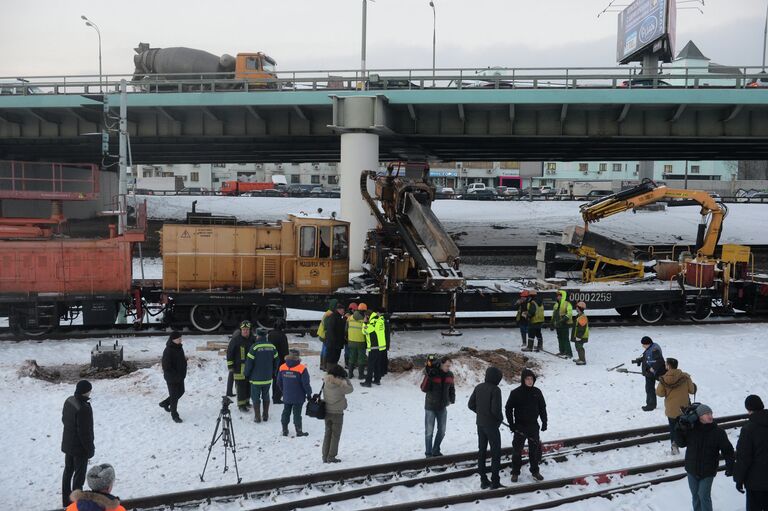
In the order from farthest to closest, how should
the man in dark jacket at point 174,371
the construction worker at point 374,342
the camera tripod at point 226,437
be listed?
the construction worker at point 374,342
the man in dark jacket at point 174,371
the camera tripod at point 226,437

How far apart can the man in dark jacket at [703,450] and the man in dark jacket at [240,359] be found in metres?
6.89

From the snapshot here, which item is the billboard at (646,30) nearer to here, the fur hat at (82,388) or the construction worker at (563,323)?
the construction worker at (563,323)

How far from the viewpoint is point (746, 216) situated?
48375 millimetres

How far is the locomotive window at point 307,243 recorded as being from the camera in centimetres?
1647

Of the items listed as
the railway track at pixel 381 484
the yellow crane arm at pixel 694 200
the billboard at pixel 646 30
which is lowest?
the railway track at pixel 381 484

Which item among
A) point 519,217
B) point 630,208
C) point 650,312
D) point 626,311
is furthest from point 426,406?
point 519,217

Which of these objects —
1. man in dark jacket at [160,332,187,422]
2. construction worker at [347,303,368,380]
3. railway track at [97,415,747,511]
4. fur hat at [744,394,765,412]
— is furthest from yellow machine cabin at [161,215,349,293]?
fur hat at [744,394,765,412]

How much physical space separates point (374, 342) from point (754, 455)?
7.10m

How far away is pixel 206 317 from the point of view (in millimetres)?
16484

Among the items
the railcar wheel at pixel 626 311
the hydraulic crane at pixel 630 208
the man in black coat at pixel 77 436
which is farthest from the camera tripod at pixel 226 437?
the railcar wheel at pixel 626 311

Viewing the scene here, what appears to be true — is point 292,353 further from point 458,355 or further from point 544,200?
point 544,200

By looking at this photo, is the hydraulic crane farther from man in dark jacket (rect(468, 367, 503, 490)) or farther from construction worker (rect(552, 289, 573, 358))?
man in dark jacket (rect(468, 367, 503, 490))

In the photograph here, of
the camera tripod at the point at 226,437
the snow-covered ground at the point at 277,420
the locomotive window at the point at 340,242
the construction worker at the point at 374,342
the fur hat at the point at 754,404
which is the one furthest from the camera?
the locomotive window at the point at 340,242

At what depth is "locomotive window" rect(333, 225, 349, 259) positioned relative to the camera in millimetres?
16734
